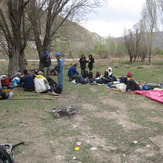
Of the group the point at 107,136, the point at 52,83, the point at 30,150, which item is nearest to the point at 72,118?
the point at 107,136

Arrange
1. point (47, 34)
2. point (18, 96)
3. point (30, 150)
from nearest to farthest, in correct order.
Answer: point (30, 150) < point (18, 96) < point (47, 34)

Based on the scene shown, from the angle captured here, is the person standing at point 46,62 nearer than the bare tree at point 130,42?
Yes

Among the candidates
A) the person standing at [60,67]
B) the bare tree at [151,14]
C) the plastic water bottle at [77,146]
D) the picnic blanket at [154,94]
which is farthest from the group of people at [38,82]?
the bare tree at [151,14]

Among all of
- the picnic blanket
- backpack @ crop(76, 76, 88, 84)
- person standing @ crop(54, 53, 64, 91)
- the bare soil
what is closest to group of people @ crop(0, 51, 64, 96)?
person standing @ crop(54, 53, 64, 91)

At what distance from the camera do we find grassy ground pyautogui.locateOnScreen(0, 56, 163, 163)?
150 inches

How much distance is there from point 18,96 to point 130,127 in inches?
184

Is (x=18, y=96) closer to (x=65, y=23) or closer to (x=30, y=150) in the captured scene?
(x=30, y=150)

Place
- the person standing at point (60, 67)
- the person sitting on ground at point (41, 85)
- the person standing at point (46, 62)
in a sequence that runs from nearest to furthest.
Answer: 1. the person sitting on ground at point (41, 85)
2. the person standing at point (60, 67)
3. the person standing at point (46, 62)

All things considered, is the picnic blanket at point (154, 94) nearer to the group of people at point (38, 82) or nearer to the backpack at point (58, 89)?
the backpack at point (58, 89)

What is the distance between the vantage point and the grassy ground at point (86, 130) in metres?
3.82

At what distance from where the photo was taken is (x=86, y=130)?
4988 millimetres

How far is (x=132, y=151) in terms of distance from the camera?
4.00m

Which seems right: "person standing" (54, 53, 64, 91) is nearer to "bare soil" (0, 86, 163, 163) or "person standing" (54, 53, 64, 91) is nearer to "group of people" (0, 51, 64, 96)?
"group of people" (0, 51, 64, 96)

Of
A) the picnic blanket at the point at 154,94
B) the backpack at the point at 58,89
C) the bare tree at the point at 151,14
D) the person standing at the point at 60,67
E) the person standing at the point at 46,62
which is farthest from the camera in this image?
the bare tree at the point at 151,14
